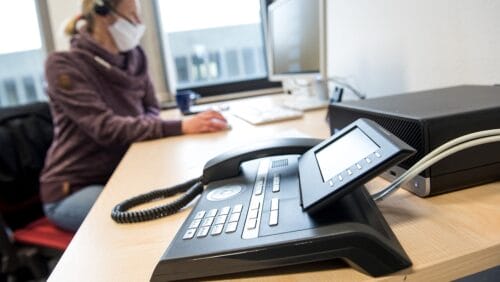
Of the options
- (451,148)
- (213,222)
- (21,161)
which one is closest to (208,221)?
(213,222)

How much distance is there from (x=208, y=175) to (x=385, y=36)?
819 mm

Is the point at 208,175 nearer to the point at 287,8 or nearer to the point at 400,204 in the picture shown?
the point at 400,204

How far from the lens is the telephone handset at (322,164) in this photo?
0.35 meters

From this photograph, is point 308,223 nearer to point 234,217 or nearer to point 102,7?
point 234,217

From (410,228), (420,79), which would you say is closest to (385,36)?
(420,79)

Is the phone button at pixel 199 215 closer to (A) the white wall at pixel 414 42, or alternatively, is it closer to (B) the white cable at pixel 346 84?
(A) the white wall at pixel 414 42

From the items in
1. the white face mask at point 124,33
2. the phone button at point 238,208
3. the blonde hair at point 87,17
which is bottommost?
the phone button at point 238,208

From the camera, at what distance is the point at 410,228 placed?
0.41 m

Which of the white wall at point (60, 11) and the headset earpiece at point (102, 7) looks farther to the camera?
the white wall at point (60, 11)

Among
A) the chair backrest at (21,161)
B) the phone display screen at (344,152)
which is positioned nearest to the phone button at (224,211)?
the phone display screen at (344,152)

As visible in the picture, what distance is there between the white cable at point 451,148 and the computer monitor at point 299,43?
84 centimetres

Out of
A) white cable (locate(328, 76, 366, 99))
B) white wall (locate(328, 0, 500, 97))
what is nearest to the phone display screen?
white wall (locate(328, 0, 500, 97))

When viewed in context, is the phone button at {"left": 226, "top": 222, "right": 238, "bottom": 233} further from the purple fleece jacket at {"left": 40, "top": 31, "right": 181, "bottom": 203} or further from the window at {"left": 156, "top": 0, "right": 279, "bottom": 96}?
the window at {"left": 156, "top": 0, "right": 279, "bottom": 96}

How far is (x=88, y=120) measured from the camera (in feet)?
3.86
